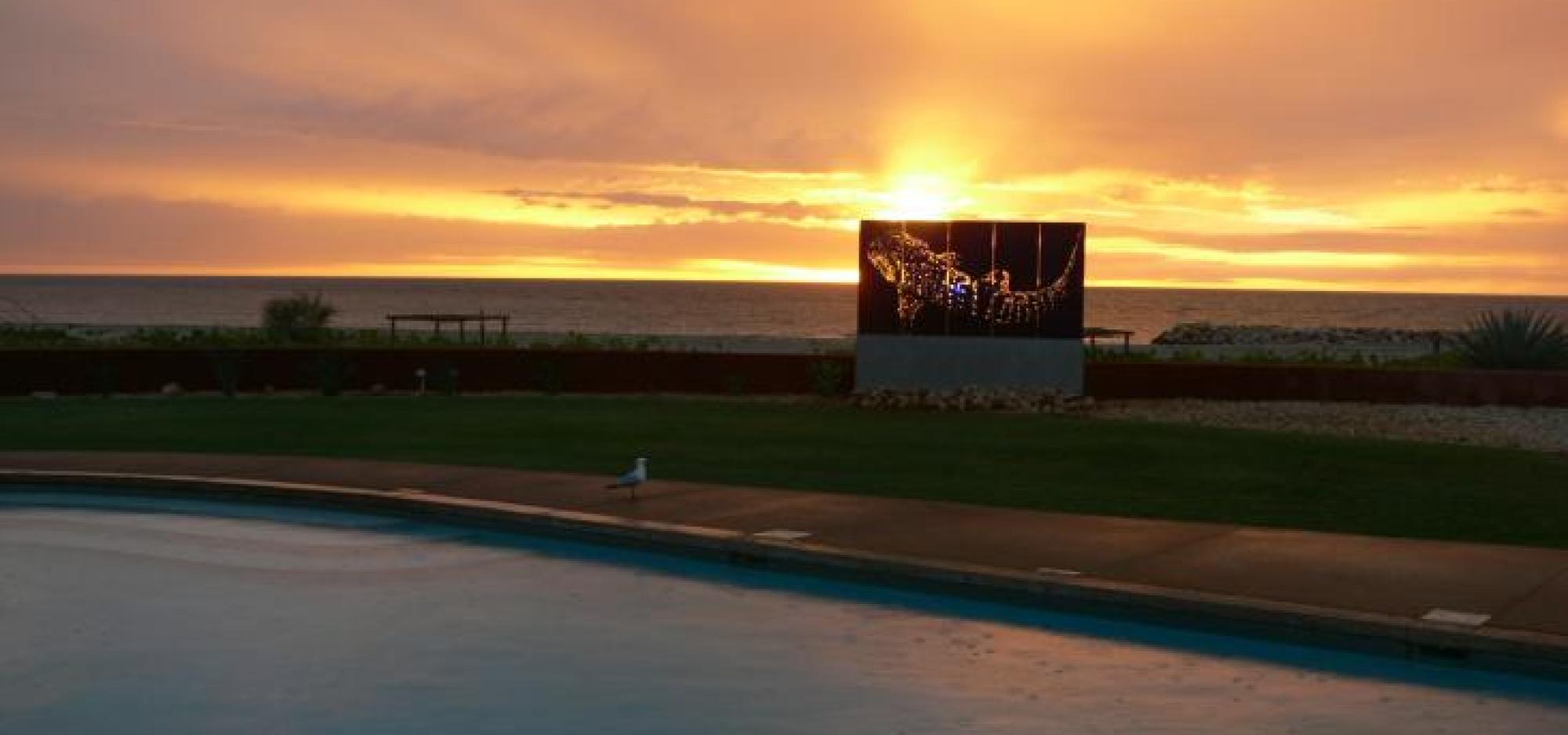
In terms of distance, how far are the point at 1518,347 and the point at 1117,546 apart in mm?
22431

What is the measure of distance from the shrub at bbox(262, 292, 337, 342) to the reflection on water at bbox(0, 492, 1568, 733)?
25.7 metres

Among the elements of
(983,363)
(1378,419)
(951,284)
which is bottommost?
(1378,419)

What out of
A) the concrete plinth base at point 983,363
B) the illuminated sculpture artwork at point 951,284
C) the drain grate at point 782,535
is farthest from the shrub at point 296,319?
the drain grate at point 782,535

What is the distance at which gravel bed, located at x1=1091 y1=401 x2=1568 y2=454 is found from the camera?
2372cm

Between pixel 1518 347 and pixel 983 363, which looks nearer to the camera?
pixel 983 363

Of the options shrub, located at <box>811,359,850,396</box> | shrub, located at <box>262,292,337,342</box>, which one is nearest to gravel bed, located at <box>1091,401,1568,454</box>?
shrub, located at <box>811,359,850,396</box>

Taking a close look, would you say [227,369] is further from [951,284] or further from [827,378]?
[951,284]

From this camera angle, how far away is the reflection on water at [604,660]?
895 centimetres

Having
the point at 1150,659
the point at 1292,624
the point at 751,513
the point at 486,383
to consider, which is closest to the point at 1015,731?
the point at 1150,659

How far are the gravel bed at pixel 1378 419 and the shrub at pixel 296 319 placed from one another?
809 inches

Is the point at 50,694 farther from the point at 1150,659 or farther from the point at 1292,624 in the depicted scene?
the point at 1292,624

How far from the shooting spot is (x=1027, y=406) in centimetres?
2691

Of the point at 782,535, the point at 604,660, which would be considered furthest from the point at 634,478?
the point at 604,660

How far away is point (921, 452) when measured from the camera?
1927 cm
